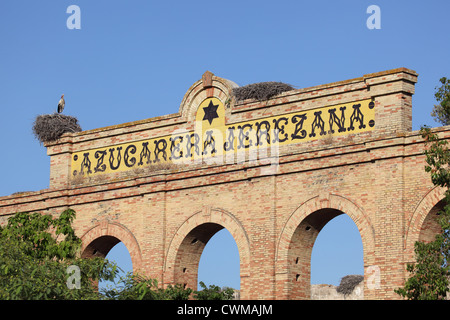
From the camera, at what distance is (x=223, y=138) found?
25.8 metres

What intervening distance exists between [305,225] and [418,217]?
3.28 metres

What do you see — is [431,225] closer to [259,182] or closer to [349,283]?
[259,182]

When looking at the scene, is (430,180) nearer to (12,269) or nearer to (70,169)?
(12,269)

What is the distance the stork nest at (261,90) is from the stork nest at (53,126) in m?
6.61

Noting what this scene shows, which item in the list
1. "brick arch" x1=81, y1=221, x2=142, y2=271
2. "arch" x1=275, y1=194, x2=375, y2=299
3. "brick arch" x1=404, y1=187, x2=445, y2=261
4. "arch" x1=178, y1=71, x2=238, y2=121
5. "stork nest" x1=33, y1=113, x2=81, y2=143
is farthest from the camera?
"stork nest" x1=33, y1=113, x2=81, y2=143

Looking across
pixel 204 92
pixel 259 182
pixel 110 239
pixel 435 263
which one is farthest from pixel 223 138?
pixel 435 263

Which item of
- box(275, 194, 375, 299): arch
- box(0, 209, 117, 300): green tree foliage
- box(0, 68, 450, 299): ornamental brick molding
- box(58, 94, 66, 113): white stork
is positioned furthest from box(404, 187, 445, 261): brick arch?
box(58, 94, 66, 113): white stork

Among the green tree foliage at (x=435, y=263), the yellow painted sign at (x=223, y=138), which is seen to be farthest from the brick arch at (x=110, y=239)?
the green tree foliage at (x=435, y=263)

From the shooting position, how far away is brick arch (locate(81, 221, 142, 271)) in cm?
2694

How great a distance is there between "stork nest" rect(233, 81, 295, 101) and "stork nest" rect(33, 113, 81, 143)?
6609 mm

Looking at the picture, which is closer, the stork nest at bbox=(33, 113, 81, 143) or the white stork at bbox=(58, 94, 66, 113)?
the stork nest at bbox=(33, 113, 81, 143)

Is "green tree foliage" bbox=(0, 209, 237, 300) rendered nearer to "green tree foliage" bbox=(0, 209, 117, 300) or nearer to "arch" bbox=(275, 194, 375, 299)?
"green tree foliage" bbox=(0, 209, 117, 300)

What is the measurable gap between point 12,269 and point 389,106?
9654 mm
